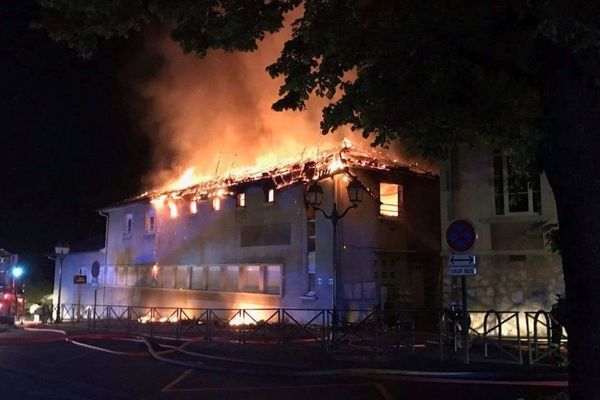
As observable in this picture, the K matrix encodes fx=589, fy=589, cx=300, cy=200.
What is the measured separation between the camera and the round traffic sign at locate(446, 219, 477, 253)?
36.1 ft

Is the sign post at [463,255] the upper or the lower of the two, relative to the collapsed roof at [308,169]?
lower

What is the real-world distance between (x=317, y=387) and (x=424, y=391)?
1.67 m

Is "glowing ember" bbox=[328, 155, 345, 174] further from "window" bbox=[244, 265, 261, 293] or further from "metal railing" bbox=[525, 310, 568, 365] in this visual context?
"metal railing" bbox=[525, 310, 568, 365]

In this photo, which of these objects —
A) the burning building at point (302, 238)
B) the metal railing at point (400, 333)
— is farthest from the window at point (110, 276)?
the metal railing at point (400, 333)

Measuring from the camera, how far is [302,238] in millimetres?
19625

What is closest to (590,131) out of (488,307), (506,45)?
(506,45)

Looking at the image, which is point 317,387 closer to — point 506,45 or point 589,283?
point 589,283

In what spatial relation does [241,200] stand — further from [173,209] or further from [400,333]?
[400,333]

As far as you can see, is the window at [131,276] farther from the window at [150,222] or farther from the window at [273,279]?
the window at [273,279]

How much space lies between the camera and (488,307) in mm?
15469

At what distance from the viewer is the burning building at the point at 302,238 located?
18.8 metres

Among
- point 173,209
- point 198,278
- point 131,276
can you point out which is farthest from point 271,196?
point 131,276

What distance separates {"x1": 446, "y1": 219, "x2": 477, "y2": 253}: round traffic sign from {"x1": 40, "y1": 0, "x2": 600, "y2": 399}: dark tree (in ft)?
7.46

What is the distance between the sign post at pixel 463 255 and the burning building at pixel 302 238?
517cm
